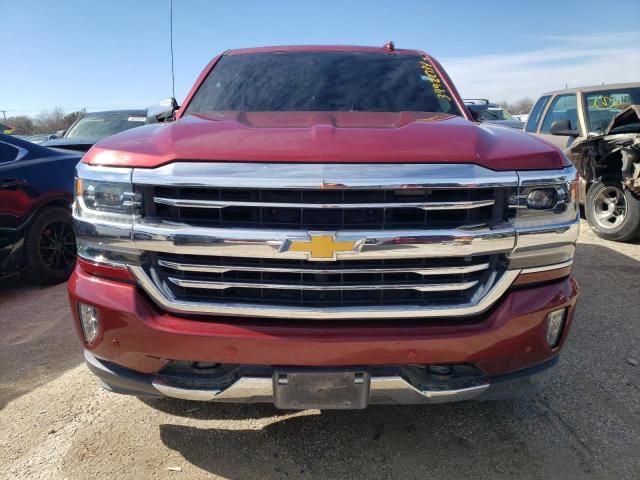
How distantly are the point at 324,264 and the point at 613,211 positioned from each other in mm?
6049

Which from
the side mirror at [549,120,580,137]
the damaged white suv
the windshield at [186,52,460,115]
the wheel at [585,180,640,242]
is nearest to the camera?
the windshield at [186,52,460,115]

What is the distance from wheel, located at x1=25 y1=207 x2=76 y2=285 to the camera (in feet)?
16.2

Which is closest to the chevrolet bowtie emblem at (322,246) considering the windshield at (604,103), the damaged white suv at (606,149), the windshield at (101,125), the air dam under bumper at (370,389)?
the air dam under bumper at (370,389)

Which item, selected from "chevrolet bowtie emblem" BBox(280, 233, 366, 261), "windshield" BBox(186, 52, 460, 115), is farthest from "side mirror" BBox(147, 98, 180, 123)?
"chevrolet bowtie emblem" BBox(280, 233, 366, 261)

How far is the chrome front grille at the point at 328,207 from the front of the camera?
196 cm

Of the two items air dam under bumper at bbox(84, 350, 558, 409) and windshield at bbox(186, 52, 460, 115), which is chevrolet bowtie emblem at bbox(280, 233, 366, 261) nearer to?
air dam under bumper at bbox(84, 350, 558, 409)

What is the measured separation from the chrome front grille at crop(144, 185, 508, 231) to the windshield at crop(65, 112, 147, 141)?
720cm

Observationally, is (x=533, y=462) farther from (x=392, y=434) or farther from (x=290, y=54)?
(x=290, y=54)

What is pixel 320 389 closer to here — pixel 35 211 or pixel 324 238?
pixel 324 238

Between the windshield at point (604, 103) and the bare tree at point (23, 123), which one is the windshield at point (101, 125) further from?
the bare tree at point (23, 123)

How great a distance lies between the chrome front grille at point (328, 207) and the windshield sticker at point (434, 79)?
4.89ft

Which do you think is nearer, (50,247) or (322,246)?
(322,246)

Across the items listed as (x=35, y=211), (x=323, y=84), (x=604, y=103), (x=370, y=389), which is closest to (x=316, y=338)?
(x=370, y=389)

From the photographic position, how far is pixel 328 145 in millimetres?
2000
